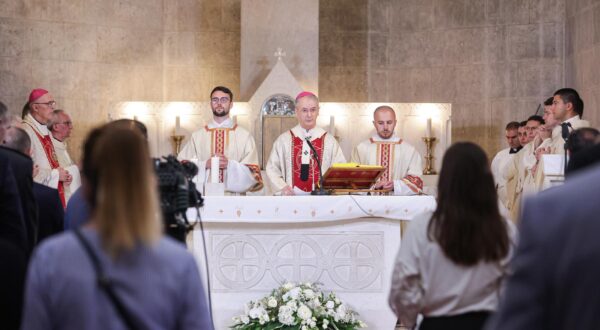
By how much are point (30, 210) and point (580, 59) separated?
349 inches

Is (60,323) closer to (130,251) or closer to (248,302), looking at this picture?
(130,251)

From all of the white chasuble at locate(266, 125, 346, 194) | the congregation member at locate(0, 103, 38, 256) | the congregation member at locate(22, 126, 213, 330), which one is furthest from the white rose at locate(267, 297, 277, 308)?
the congregation member at locate(22, 126, 213, 330)

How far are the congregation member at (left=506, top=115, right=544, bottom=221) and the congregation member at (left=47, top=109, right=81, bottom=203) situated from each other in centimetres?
457

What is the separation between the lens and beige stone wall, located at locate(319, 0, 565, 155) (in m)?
12.6

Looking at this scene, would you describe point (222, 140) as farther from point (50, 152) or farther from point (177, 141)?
point (177, 141)

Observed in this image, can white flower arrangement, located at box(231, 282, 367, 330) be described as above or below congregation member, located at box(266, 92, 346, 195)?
below

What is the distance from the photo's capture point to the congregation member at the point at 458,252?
3.54m

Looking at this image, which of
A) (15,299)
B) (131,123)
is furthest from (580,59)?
(15,299)

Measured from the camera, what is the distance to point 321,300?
6.66 metres

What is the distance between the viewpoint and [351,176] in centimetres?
714

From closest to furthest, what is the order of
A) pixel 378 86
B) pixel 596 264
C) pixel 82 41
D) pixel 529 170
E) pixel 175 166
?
pixel 596 264 < pixel 175 166 < pixel 529 170 < pixel 82 41 < pixel 378 86

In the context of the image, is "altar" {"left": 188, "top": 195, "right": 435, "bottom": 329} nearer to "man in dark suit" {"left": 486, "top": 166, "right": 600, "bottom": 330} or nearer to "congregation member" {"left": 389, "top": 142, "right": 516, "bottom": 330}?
"congregation member" {"left": 389, "top": 142, "right": 516, "bottom": 330}

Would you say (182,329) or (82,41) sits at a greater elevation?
(82,41)

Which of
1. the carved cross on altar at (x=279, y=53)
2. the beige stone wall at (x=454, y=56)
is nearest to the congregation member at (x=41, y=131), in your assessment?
the carved cross on altar at (x=279, y=53)
